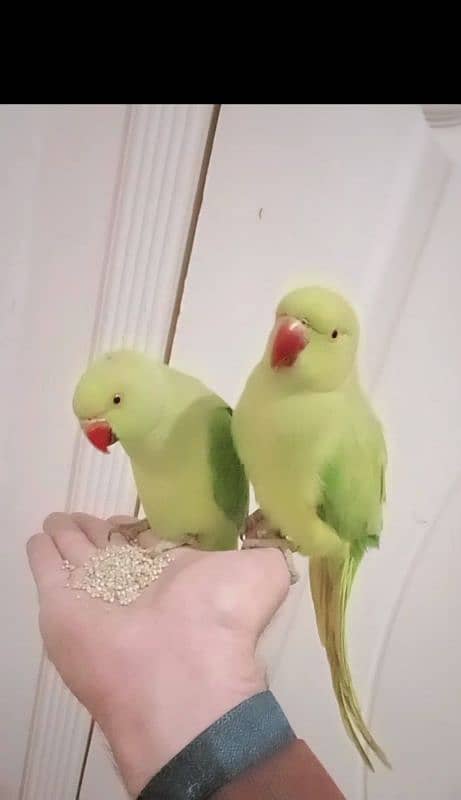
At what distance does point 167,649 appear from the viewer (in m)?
0.48

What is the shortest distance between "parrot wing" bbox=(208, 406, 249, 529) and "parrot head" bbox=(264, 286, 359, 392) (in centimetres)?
8

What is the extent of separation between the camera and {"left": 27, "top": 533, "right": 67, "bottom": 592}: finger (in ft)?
1.73

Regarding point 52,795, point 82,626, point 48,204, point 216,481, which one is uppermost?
point 48,204

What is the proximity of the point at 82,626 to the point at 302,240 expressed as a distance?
37 centimetres

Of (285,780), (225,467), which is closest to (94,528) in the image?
(225,467)

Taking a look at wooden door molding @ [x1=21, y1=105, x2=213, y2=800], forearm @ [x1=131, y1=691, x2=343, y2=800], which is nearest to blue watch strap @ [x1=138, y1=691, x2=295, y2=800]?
forearm @ [x1=131, y1=691, x2=343, y2=800]

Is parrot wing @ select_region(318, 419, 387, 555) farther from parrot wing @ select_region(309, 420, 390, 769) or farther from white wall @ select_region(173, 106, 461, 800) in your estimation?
white wall @ select_region(173, 106, 461, 800)

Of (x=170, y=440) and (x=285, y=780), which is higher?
(x=170, y=440)

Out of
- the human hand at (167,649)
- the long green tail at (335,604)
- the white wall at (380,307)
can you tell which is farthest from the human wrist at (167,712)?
the white wall at (380,307)

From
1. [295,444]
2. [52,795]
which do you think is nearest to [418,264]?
[295,444]

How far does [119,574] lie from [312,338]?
0.21 metres

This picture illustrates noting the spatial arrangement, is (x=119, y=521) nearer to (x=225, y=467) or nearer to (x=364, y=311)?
(x=225, y=467)
